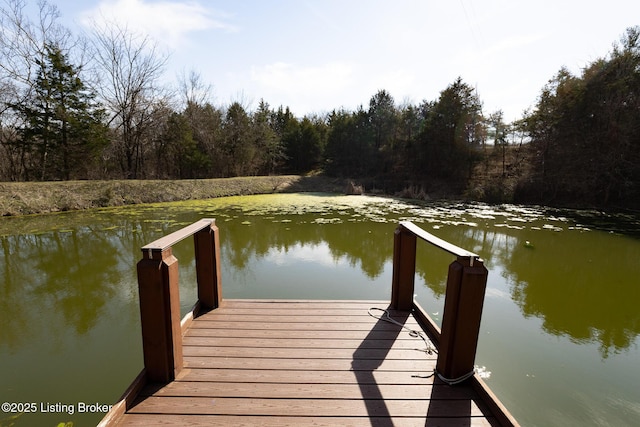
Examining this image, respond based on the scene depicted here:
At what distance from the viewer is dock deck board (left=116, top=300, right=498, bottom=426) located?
4.32ft

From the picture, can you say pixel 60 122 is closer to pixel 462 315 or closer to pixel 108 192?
pixel 108 192

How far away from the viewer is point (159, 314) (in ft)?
4.60

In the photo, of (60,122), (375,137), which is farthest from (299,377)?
(375,137)

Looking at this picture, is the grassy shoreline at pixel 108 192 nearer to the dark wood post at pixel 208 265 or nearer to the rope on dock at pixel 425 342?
the dark wood post at pixel 208 265

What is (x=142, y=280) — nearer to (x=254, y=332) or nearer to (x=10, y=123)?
(x=254, y=332)

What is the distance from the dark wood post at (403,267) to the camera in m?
2.26

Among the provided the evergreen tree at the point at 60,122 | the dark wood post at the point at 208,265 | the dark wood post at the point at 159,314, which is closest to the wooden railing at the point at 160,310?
the dark wood post at the point at 159,314

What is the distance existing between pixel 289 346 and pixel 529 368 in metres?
1.91

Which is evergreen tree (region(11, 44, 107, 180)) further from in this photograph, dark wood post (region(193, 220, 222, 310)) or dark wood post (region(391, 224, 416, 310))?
dark wood post (region(391, 224, 416, 310))

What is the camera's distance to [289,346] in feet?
6.23

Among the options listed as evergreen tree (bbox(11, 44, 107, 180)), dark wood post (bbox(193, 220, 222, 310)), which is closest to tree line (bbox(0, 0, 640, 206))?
evergreen tree (bbox(11, 44, 107, 180))

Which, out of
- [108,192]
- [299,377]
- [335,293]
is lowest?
[335,293]

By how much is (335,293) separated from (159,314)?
2444 millimetres

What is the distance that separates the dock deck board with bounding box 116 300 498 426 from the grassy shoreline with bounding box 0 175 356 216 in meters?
10.1
